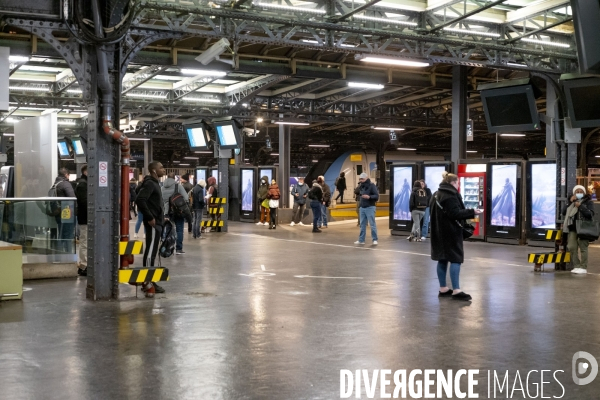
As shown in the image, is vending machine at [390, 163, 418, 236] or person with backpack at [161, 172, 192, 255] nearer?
person with backpack at [161, 172, 192, 255]

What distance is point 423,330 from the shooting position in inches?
312

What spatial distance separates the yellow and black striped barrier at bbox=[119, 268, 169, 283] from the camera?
9977mm

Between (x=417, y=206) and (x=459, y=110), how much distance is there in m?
Answer: 4.48

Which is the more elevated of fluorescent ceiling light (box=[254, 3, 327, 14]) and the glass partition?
fluorescent ceiling light (box=[254, 3, 327, 14])

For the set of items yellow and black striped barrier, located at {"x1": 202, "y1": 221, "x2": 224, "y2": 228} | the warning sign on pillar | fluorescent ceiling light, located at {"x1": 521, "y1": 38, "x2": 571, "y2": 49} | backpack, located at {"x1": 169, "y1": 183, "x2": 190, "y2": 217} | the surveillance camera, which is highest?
fluorescent ceiling light, located at {"x1": 521, "y1": 38, "x2": 571, "y2": 49}

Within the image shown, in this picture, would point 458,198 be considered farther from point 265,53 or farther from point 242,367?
point 265,53

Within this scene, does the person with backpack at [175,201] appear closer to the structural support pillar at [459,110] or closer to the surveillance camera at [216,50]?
the surveillance camera at [216,50]

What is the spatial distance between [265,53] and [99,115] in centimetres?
1076

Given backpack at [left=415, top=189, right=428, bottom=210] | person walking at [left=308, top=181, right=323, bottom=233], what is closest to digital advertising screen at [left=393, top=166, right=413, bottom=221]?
backpack at [left=415, top=189, right=428, bottom=210]

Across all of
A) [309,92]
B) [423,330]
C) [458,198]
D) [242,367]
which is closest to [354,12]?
[458,198]

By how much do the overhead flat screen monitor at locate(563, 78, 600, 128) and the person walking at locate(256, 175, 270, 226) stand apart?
15.5 m

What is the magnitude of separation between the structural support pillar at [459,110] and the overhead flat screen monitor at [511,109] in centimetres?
912

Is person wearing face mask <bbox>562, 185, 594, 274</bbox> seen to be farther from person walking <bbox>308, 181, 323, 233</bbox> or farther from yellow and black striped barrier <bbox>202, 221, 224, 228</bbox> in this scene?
yellow and black striped barrier <bbox>202, 221, 224, 228</bbox>

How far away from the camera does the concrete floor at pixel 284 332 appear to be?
5.87m
